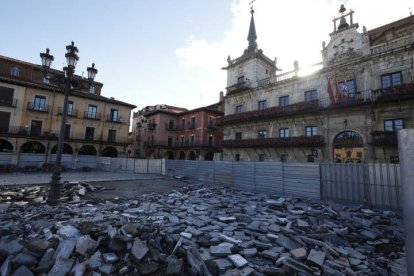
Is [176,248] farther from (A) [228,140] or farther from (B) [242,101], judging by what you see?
(B) [242,101]

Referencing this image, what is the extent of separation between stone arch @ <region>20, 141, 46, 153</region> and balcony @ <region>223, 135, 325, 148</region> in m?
25.2

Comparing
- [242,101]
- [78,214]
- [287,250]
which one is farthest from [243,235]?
[242,101]

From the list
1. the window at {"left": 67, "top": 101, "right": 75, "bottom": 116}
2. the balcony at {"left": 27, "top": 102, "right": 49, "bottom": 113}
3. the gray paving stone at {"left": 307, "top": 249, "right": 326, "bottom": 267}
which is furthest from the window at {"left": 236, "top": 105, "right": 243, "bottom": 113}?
the balcony at {"left": 27, "top": 102, "right": 49, "bottom": 113}

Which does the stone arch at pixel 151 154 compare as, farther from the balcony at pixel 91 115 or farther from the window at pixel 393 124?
the window at pixel 393 124

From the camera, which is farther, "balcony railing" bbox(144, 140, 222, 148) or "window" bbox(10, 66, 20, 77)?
"balcony railing" bbox(144, 140, 222, 148)

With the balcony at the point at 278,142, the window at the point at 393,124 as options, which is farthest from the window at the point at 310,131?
the window at the point at 393,124

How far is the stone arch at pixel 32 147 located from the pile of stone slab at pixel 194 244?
2580cm

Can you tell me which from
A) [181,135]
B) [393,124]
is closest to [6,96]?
[181,135]

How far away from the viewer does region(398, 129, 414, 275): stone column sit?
225 centimetres

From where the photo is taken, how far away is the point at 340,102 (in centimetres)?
1791

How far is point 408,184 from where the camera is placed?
227 centimetres

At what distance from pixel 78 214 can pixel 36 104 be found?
29.4m

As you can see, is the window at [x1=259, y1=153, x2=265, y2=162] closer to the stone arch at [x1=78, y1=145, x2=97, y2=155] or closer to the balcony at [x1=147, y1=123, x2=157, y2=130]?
the balcony at [x1=147, y1=123, x2=157, y2=130]

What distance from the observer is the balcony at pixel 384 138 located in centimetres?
1519
